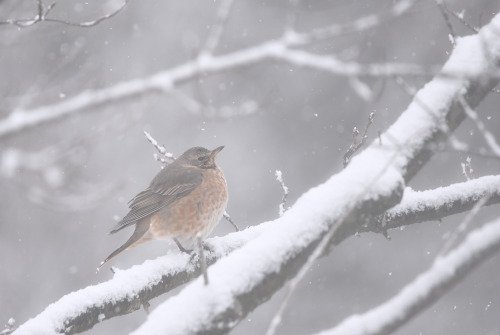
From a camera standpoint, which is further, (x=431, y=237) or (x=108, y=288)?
(x=431, y=237)

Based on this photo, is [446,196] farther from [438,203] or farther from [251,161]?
[251,161]

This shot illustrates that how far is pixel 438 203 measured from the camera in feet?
11.3

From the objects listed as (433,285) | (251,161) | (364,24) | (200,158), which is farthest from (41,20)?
(251,161)

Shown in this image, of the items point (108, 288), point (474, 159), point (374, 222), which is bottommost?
point (374, 222)

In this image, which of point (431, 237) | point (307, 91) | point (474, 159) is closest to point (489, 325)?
point (431, 237)

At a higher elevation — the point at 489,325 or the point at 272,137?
the point at 272,137

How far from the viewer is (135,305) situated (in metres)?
3.22

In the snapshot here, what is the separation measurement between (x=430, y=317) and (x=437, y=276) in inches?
471

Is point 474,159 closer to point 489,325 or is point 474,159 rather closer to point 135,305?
point 489,325

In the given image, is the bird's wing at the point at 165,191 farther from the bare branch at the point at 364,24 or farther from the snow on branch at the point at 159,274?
the bare branch at the point at 364,24

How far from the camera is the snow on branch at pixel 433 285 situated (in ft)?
5.43

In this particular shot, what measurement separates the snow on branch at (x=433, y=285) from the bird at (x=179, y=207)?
10.9 feet

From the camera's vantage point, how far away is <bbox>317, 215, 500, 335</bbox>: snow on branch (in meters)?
1.65

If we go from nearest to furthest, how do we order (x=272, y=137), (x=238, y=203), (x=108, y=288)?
(x=108, y=288)
(x=238, y=203)
(x=272, y=137)
